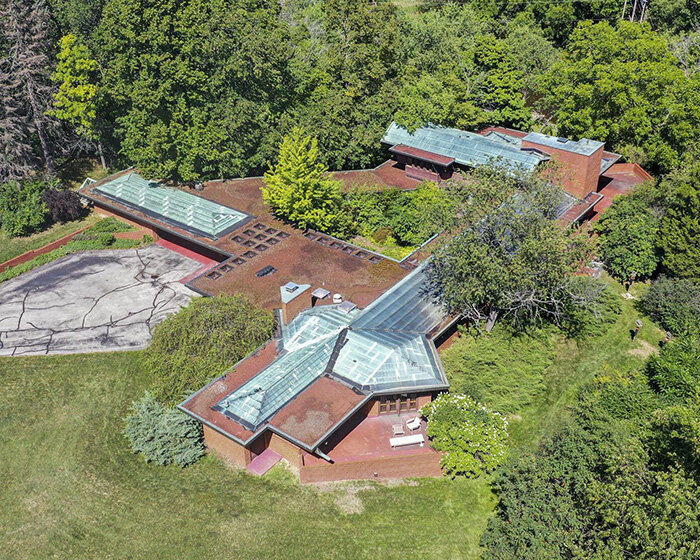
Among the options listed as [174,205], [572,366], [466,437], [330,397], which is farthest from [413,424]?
[174,205]

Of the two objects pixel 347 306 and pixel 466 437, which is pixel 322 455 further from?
pixel 347 306

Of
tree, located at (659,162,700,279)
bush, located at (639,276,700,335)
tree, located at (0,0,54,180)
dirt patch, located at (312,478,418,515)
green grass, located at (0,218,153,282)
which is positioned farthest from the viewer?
tree, located at (0,0,54,180)

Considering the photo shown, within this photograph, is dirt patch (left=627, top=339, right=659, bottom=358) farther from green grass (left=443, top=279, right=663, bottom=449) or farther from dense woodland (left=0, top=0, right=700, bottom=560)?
dense woodland (left=0, top=0, right=700, bottom=560)

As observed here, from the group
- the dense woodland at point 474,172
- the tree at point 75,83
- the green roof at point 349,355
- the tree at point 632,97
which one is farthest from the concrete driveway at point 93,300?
the tree at point 632,97

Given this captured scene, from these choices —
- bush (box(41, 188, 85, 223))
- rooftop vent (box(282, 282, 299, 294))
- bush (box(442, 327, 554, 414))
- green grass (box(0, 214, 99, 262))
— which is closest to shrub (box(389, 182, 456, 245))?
bush (box(442, 327, 554, 414))

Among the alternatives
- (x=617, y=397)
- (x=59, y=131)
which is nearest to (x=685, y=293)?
(x=617, y=397)
